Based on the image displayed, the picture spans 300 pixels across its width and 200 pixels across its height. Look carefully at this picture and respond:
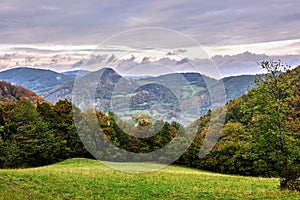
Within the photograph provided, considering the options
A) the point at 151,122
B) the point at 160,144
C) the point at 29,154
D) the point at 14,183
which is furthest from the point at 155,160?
the point at 14,183

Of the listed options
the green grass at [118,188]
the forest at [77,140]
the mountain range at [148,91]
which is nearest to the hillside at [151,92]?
the mountain range at [148,91]

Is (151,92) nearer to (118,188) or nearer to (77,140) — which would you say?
(118,188)

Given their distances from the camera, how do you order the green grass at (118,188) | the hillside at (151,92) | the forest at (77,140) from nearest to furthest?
the green grass at (118,188) → the hillside at (151,92) → the forest at (77,140)

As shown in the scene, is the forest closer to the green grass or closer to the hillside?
the hillside

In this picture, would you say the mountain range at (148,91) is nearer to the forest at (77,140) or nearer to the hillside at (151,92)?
the hillside at (151,92)

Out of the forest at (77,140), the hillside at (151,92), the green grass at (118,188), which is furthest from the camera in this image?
the forest at (77,140)

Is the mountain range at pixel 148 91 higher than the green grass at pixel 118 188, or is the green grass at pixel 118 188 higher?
the mountain range at pixel 148 91

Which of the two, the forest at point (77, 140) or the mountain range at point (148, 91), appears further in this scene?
the forest at point (77, 140)

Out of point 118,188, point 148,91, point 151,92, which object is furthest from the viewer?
point 151,92

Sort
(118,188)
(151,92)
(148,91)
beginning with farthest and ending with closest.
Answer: (151,92) < (148,91) < (118,188)

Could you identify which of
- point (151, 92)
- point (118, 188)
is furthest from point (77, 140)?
point (118, 188)

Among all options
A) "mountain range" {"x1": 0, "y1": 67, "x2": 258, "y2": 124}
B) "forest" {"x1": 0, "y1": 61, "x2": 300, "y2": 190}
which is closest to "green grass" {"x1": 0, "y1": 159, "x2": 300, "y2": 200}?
"mountain range" {"x1": 0, "y1": 67, "x2": 258, "y2": 124}
